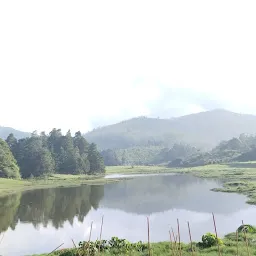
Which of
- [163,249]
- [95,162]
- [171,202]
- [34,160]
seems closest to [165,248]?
[163,249]

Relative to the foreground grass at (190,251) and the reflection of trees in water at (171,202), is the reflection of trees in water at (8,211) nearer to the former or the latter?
the reflection of trees in water at (171,202)

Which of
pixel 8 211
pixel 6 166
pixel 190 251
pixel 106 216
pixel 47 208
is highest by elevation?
pixel 6 166

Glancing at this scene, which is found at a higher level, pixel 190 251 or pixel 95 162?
pixel 95 162

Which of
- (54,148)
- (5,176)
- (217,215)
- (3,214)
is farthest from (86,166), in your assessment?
(217,215)

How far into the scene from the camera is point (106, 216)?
4641cm

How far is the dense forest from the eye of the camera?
10931 centimetres

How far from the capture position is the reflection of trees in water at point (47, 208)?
4434 cm

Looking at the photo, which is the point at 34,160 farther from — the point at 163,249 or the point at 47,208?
the point at 163,249

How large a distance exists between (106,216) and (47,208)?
13211 mm

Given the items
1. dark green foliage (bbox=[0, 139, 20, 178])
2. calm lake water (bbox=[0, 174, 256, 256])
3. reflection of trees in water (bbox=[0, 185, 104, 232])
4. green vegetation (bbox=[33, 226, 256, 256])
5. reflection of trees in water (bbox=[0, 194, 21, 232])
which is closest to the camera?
green vegetation (bbox=[33, 226, 256, 256])

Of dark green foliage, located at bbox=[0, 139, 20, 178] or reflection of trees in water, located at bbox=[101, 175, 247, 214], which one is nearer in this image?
reflection of trees in water, located at bbox=[101, 175, 247, 214]

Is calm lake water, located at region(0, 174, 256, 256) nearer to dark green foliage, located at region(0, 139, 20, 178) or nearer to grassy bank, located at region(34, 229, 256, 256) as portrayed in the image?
grassy bank, located at region(34, 229, 256, 256)

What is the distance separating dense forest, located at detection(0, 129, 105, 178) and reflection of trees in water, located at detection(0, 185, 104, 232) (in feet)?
144

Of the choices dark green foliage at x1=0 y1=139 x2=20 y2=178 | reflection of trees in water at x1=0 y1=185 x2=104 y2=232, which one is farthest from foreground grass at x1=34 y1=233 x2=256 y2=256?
dark green foliage at x1=0 y1=139 x2=20 y2=178
